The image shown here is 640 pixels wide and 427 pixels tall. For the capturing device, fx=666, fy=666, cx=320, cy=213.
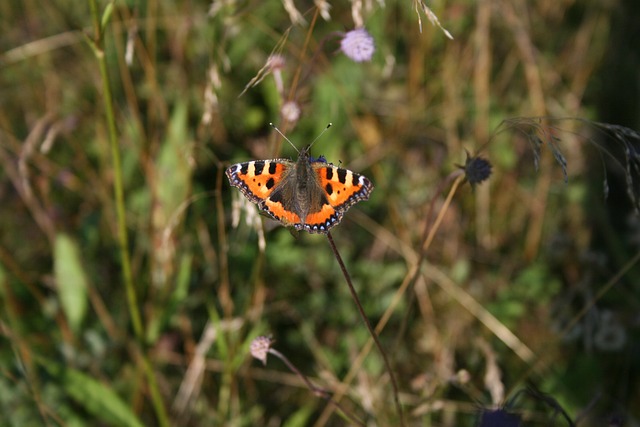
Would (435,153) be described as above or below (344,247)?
above

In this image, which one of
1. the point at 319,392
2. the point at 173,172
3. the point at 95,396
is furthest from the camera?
the point at 173,172

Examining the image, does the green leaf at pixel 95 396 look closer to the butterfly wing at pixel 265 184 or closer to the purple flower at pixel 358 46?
the butterfly wing at pixel 265 184

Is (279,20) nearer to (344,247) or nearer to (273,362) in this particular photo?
(344,247)

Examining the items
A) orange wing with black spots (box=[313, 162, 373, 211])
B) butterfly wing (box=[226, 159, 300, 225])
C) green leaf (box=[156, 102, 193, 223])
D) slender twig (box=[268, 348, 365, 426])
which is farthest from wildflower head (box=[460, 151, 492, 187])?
green leaf (box=[156, 102, 193, 223])

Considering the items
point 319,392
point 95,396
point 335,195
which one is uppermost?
point 335,195

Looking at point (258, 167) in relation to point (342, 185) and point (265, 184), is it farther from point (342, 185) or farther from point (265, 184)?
point (342, 185)

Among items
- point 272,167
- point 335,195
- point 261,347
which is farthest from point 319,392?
point 272,167

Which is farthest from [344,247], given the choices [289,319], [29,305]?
[29,305]
